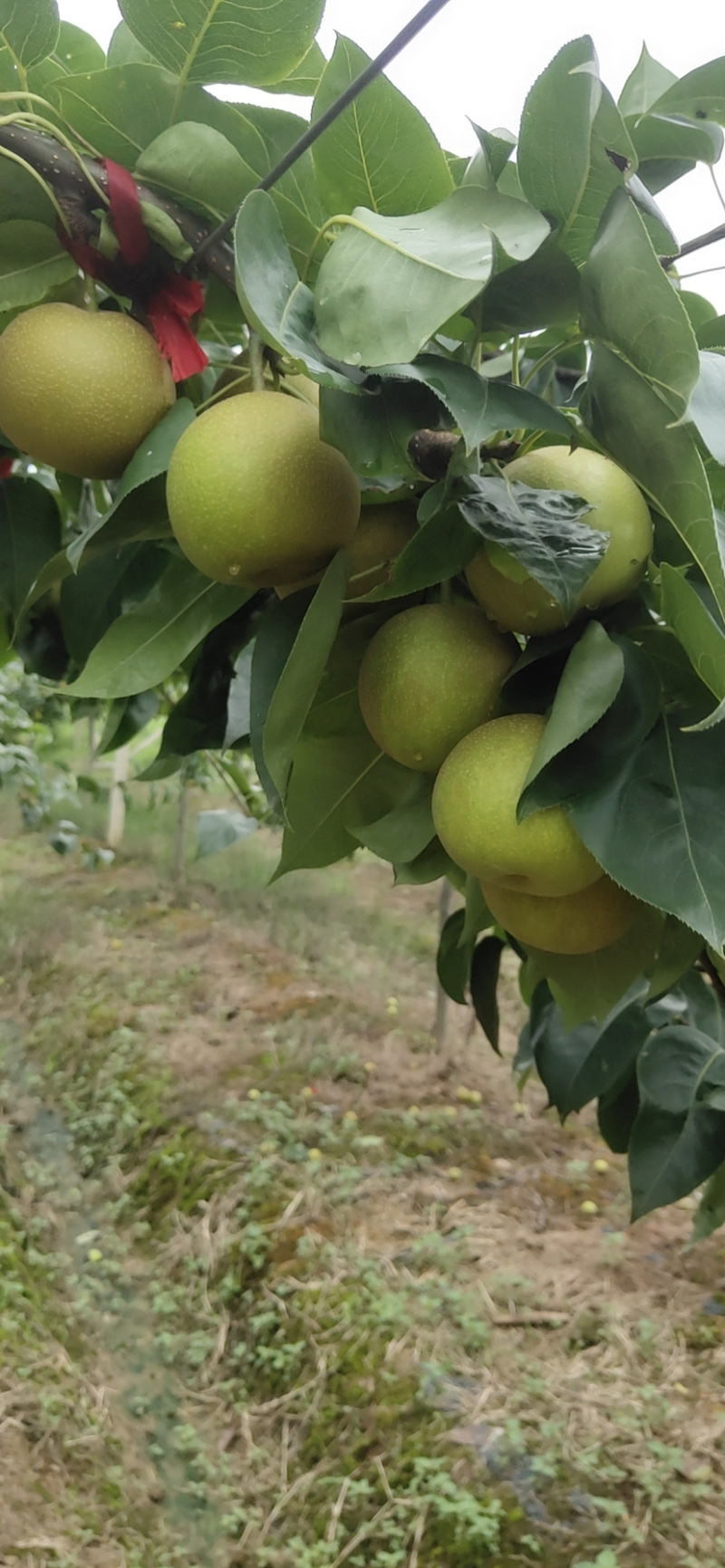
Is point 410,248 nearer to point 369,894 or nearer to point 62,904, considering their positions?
point 62,904

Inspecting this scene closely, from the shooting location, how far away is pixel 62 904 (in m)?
4.05

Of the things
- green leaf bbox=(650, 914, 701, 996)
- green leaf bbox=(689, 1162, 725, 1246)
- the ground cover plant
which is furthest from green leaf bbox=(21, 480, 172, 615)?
green leaf bbox=(689, 1162, 725, 1246)

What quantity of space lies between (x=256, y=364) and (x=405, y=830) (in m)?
0.23

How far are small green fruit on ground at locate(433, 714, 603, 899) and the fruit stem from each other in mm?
175

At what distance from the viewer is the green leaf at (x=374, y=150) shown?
41cm

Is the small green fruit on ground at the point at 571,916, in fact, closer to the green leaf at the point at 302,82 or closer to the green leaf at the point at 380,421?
the green leaf at the point at 380,421

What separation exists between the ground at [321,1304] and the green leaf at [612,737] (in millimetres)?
1592

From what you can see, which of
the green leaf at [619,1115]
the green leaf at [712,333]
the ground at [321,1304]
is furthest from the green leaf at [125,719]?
the ground at [321,1304]

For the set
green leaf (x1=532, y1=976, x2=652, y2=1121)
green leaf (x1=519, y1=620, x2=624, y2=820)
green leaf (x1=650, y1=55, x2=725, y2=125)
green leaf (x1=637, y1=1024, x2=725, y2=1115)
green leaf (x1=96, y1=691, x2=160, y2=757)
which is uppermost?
green leaf (x1=650, y1=55, x2=725, y2=125)

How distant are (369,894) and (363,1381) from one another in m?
2.81

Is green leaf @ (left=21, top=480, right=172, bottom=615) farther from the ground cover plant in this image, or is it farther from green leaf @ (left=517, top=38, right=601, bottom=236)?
green leaf @ (left=517, top=38, right=601, bottom=236)

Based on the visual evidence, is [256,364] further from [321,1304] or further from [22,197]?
[321,1304]

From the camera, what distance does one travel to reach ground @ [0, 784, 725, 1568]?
1.60 m

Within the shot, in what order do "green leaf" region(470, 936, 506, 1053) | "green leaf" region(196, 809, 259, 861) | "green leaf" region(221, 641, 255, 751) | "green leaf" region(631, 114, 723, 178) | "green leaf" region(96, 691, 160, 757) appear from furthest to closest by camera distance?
"green leaf" region(196, 809, 259, 861) → "green leaf" region(470, 936, 506, 1053) → "green leaf" region(96, 691, 160, 757) → "green leaf" region(221, 641, 255, 751) → "green leaf" region(631, 114, 723, 178)
